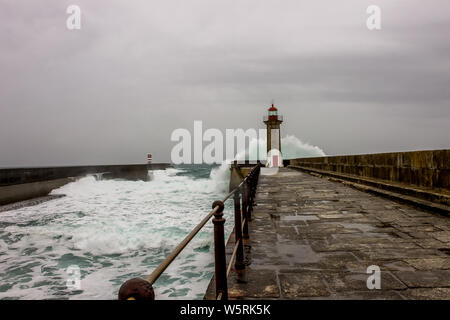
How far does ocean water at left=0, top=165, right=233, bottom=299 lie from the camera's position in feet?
18.6

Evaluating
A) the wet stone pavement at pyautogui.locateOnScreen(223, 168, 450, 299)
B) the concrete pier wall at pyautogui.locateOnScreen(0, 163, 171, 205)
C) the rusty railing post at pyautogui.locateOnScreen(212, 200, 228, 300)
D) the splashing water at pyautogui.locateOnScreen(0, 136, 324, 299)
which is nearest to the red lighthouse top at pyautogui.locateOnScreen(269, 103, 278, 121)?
the concrete pier wall at pyautogui.locateOnScreen(0, 163, 171, 205)

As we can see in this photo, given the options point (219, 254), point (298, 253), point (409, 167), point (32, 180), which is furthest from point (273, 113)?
point (219, 254)

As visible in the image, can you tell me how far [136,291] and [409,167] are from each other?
8.01 metres

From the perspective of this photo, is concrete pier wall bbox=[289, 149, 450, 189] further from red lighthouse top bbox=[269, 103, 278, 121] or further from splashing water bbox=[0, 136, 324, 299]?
red lighthouse top bbox=[269, 103, 278, 121]

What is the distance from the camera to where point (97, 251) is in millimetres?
8156

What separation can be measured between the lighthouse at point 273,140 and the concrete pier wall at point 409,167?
1046 inches

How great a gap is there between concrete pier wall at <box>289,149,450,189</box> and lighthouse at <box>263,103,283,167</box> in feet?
87.2

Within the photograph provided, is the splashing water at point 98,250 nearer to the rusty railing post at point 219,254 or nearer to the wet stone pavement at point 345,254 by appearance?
the wet stone pavement at point 345,254

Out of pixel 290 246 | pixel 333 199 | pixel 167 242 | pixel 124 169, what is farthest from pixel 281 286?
pixel 124 169

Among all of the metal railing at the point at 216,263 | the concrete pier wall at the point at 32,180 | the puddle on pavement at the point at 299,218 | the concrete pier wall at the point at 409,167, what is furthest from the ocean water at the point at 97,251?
the concrete pier wall at the point at 409,167

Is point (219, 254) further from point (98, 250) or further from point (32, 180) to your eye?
point (32, 180)

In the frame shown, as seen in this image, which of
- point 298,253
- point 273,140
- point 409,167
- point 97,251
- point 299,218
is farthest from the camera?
point 273,140

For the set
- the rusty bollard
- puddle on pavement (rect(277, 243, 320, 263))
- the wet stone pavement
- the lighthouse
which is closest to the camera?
the rusty bollard
